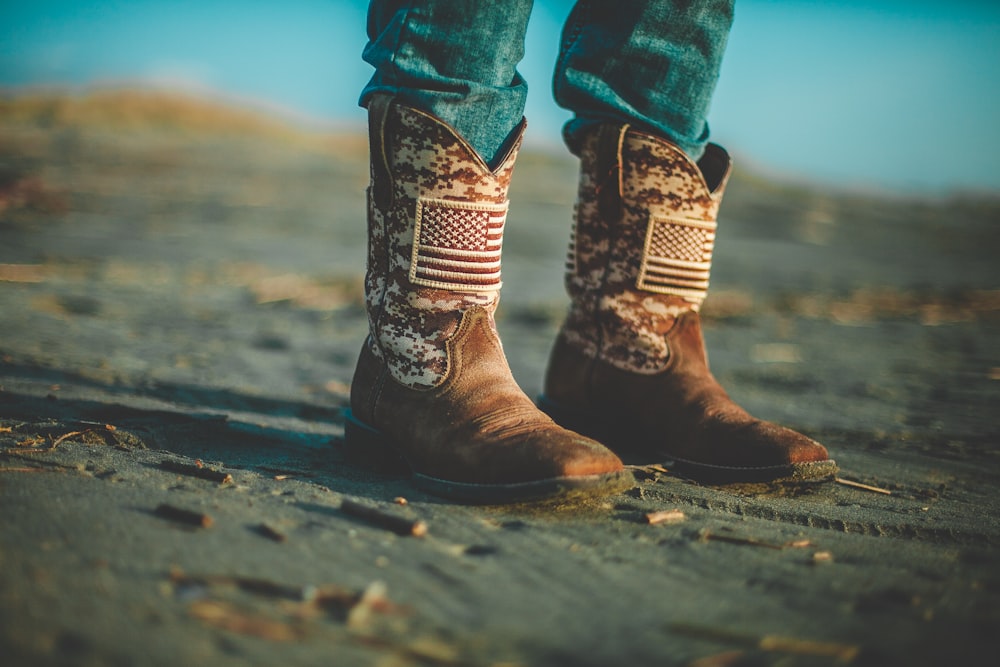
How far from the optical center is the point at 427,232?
1.48m

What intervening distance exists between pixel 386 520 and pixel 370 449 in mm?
451

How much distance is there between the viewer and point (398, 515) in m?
1.21

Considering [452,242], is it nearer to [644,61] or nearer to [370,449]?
[370,449]

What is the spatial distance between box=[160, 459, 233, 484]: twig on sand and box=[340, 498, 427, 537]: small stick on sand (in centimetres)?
24

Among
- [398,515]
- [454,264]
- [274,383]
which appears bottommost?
[274,383]

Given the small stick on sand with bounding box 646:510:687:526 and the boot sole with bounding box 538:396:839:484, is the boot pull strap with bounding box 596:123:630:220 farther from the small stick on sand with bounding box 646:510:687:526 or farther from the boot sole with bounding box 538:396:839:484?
the small stick on sand with bounding box 646:510:687:526

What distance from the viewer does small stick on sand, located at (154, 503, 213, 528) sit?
110 centimetres

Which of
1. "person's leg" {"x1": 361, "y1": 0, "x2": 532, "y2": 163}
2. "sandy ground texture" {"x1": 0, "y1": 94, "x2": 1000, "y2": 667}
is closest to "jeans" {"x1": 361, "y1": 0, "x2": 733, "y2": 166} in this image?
"person's leg" {"x1": 361, "y1": 0, "x2": 532, "y2": 163}

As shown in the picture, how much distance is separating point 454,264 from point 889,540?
2.97ft

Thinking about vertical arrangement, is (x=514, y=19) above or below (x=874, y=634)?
above

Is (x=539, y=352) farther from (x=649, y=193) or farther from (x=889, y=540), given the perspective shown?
(x=889, y=540)

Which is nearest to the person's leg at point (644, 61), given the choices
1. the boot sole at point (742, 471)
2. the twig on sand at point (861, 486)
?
the boot sole at point (742, 471)

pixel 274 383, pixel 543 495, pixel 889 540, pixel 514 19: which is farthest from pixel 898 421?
pixel 274 383

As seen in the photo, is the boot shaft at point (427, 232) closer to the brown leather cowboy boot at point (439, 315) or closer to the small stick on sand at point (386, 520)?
the brown leather cowboy boot at point (439, 315)
